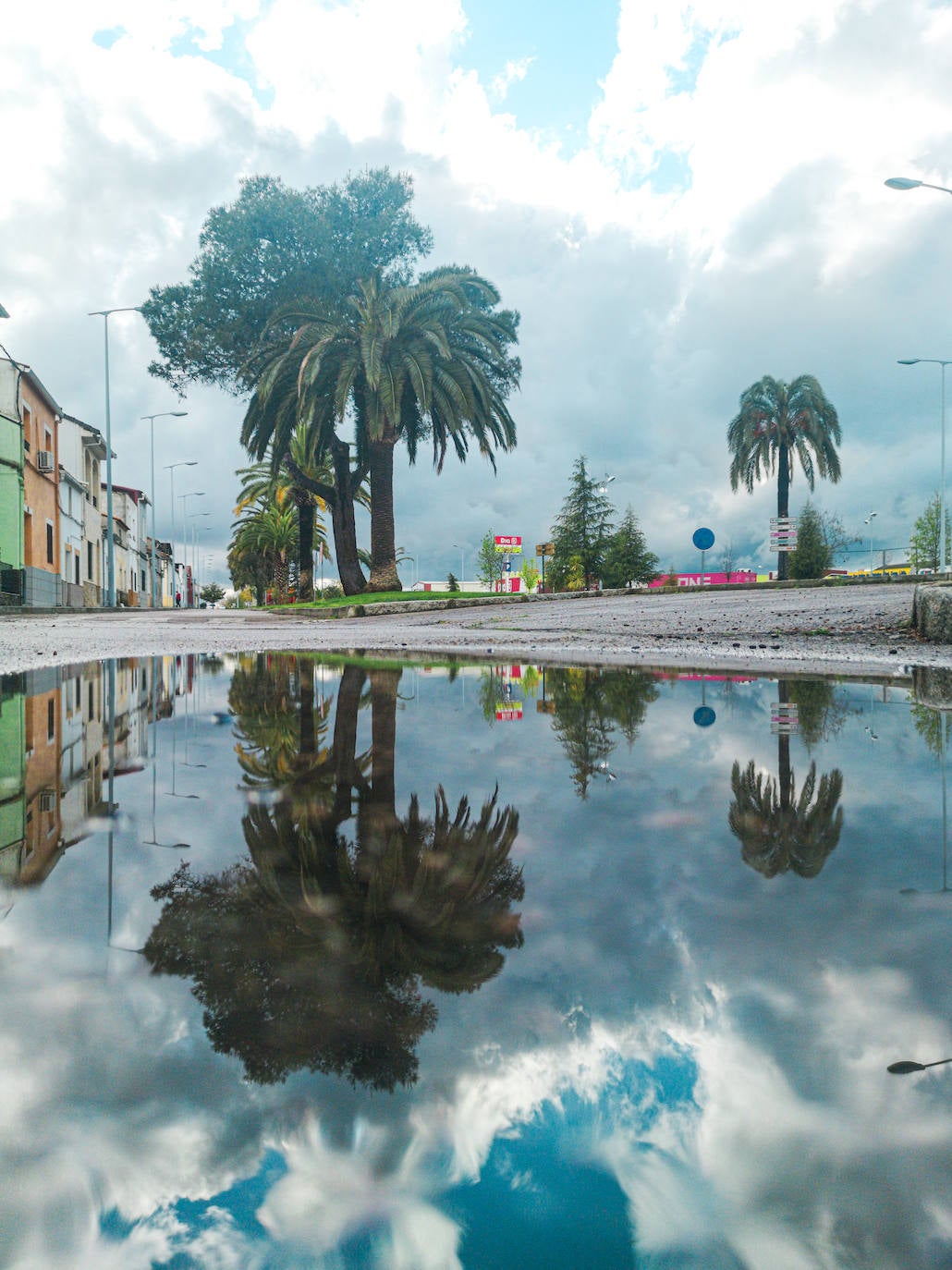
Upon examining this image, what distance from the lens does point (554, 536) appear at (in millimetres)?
45906

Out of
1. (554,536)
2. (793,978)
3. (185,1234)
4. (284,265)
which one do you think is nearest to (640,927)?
(793,978)

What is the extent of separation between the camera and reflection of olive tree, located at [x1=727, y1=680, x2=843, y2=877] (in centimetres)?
130

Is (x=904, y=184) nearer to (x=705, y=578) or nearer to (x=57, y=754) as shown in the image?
(x=57, y=754)

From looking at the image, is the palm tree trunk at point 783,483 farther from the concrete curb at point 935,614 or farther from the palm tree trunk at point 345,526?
the concrete curb at point 935,614

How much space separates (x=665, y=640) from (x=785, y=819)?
673 cm

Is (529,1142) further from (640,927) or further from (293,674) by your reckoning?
(293,674)

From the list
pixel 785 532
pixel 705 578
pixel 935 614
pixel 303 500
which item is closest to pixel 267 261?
pixel 303 500

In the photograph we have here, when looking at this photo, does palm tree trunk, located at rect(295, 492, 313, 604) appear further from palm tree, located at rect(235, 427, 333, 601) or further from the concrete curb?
the concrete curb

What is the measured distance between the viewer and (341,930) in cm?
101

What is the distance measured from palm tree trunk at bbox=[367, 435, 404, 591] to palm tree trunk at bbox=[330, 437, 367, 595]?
1728 mm

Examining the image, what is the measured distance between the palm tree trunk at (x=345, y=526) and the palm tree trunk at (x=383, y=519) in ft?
5.67

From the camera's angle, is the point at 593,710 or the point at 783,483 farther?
the point at 783,483

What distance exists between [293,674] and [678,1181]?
4091 mm

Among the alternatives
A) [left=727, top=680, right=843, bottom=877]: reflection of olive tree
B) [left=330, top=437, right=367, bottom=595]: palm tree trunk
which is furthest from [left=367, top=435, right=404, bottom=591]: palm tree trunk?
[left=727, top=680, right=843, bottom=877]: reflection of olive tree
